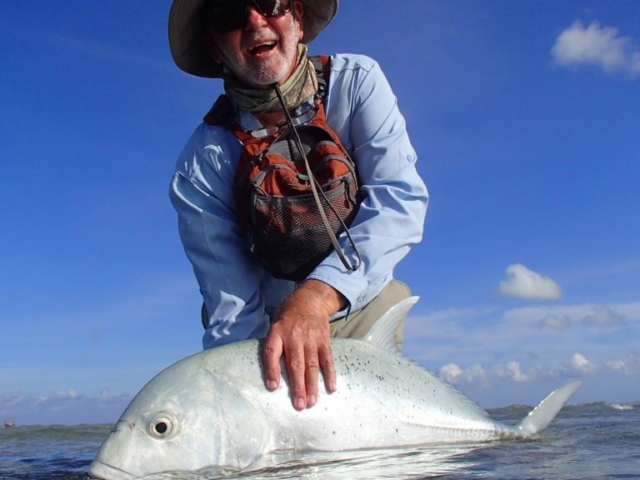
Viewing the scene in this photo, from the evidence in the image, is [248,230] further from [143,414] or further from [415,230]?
[143,414]

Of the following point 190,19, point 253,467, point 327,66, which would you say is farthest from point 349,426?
point 190,19

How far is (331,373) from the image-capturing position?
10.7 feet

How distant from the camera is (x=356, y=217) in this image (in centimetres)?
436

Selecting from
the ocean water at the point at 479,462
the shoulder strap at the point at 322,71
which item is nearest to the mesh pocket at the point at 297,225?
the shoulder strap at the point at 322,71

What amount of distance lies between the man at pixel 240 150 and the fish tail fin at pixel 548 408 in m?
1.15

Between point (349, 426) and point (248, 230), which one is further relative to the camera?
point (248, 230)

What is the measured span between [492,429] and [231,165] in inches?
91.4

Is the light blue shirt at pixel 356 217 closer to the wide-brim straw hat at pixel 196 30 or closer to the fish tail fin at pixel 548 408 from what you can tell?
the wide-brim straw hat at pixel 196 30

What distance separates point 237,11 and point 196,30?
20.8 inches

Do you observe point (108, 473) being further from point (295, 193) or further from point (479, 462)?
point (295, 193)

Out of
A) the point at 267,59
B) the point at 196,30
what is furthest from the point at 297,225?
the point at 196,30

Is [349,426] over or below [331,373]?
below

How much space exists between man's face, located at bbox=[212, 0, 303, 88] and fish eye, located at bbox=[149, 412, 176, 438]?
2.36 meters

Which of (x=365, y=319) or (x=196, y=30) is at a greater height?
(x=196, y=30)
